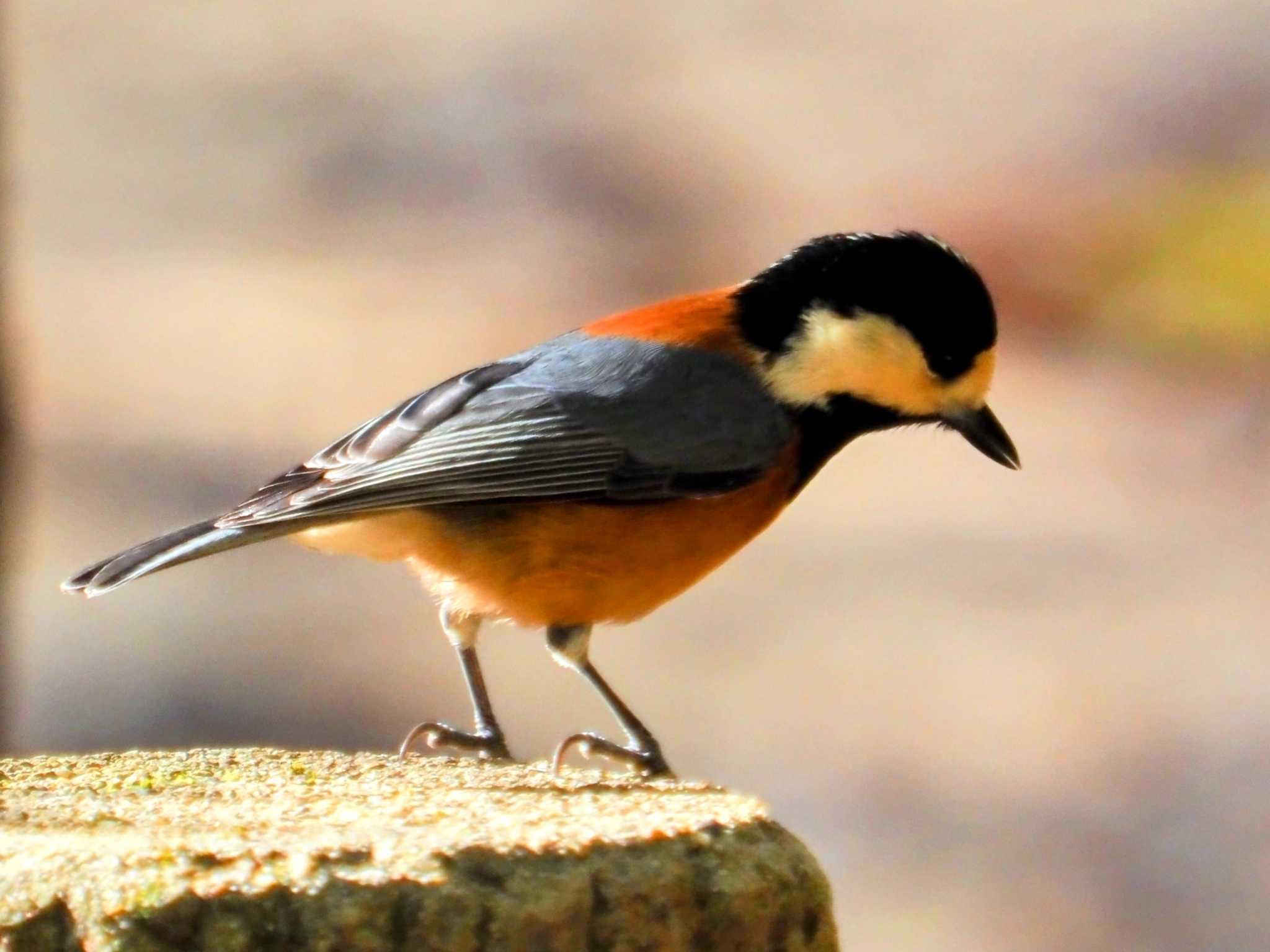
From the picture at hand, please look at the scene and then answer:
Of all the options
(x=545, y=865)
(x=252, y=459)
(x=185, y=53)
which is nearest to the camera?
(x=545, y=865)

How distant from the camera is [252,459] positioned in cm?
915

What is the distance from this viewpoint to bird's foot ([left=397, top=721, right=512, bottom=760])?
12.3ft

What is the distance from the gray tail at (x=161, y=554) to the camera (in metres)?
3.59

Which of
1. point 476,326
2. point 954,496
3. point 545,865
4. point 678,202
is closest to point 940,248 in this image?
point 545,865

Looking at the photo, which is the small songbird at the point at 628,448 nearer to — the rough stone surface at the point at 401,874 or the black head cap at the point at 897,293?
the black head cap at the point at 897,293

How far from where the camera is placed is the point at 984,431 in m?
4.06

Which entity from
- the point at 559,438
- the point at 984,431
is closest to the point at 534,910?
the point at 559,438

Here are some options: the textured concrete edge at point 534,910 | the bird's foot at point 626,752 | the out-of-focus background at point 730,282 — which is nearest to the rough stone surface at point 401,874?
the textured concrete edge at point 534,910

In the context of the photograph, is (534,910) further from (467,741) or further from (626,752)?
(467,741)

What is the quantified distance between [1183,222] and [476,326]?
145 inches

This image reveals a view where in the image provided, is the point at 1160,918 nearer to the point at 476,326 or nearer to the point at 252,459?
the point at 252,459

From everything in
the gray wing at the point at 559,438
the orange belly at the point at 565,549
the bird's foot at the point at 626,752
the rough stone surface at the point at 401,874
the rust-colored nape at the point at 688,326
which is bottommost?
the bird's foot at the point at 626,752

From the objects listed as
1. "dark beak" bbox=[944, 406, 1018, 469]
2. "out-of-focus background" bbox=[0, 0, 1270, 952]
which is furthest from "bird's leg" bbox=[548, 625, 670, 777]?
"out-of-focus background" bbox=[0, 0, 1270, 952]

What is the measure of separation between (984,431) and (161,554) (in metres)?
1.59
